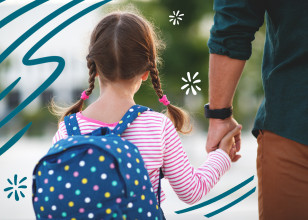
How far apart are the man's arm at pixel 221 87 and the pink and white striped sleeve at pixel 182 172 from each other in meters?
0.19

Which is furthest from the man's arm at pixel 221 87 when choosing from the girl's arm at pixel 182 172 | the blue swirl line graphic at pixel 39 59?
the blue swirl line graphic at pixel 39 59

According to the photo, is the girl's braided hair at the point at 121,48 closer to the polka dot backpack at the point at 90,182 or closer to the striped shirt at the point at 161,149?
the striped shirt at the point at 161,149

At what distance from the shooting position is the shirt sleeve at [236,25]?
5.60 feet

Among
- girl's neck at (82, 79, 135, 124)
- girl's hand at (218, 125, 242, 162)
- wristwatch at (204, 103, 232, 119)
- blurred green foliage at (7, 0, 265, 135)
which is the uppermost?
girl's neck at (82, 79, 135, 124)

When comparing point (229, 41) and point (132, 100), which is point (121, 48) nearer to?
point (132, 100)

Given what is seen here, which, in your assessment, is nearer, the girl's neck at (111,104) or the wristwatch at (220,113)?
the girl's neck at (111,104)

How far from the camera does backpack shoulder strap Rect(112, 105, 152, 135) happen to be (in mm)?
1506

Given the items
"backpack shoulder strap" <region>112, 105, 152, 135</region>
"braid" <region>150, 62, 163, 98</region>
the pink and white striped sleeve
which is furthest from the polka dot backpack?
"braid" <region>150, 62, 163, 98</region>

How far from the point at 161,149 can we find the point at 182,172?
148mm

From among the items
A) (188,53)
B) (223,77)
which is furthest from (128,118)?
(188,53)

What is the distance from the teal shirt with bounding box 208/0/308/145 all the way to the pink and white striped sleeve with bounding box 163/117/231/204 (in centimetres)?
27

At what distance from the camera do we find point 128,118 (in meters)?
1.54

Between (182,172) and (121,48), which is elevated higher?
(121,48)

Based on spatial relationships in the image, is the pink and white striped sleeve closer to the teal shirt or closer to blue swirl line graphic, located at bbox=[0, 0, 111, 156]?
the teal shirt
